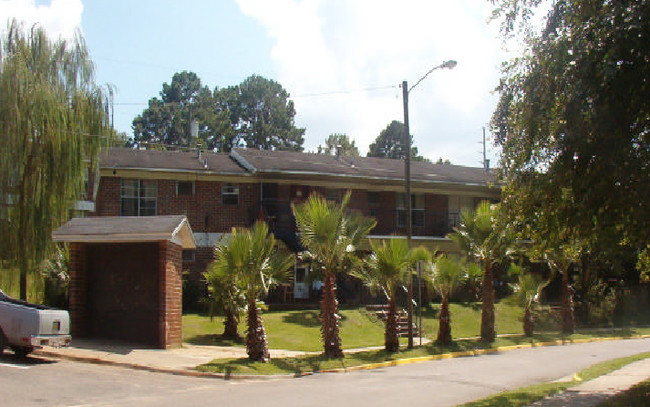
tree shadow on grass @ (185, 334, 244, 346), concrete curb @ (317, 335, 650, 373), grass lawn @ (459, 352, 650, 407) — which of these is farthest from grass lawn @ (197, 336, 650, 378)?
tree shadow on grass @ (185, 334, 244, 346)

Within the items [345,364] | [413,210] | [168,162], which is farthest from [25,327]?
[413,210]

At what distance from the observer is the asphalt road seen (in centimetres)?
1188

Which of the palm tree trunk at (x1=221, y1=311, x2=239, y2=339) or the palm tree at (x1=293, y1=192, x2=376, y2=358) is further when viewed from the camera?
the palm tree trunk at (x1=221, y1=311, x2=239, y2=339)

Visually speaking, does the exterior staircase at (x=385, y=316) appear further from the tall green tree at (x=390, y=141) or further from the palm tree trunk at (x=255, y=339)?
the tall green tree at (x=390, y=141)

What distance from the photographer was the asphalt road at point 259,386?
1188 cm

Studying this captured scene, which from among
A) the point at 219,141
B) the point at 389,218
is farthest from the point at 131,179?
the point at 219,141

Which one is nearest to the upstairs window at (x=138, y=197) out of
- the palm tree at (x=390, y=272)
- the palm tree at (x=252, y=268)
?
the palm tree at (x=390, y=272)

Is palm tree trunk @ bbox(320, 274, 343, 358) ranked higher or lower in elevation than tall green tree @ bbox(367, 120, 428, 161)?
lower

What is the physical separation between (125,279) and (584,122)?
13.1 metres

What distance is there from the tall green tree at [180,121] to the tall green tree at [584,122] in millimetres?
52941

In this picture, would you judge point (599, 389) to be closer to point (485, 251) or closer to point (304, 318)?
point (485, 251)

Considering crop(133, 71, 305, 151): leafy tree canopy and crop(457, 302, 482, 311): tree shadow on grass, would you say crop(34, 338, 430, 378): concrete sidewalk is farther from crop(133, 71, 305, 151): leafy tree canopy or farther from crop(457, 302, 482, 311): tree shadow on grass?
crop(133, 71, 305, 151): leafy tree canopy

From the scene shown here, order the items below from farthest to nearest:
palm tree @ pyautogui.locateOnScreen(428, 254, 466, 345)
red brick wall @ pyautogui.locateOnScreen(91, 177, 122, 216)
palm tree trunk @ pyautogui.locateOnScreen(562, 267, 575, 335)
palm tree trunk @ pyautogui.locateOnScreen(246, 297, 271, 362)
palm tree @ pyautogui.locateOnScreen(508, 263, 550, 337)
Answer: red brick wall @ pyautogui.locateOnScreen(91, 177, 122, 216)
palm tree trunk @ pyautogui.locateOnScreen(562, 267, 575, 335)
palm tree @ pyautogui.locateOnScreen(508, 263, 550, 337)
palm tree @ pyautogui.locateOnScreen(428, 254, 466, 345)
palm tree trunk @ pyautogui.locateOnScreen(246, 297, 271, 362)

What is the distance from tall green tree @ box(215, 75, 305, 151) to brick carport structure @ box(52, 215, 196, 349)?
164ft
